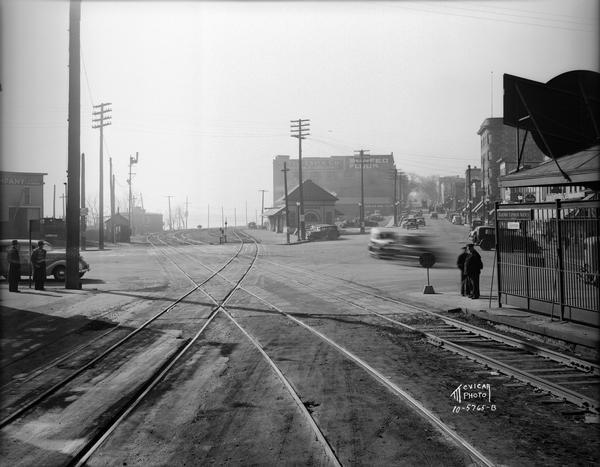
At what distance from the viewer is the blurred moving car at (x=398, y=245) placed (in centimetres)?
3017

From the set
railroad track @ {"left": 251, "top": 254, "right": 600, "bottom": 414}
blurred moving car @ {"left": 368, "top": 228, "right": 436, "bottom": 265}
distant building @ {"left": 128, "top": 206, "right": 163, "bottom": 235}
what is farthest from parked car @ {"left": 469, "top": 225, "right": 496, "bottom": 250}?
distant building @ {"left": 128, "top": 206, "right": 163, "bottom": 235}

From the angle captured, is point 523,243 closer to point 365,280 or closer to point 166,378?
point 166,378

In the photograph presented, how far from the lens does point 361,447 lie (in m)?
5.18

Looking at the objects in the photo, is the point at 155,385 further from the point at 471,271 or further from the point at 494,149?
the point at 494,149

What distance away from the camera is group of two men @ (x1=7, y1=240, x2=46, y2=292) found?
58.0ft

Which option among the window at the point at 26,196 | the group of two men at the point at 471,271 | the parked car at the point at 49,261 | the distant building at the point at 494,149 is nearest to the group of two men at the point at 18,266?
the parked car at the point at 49,261

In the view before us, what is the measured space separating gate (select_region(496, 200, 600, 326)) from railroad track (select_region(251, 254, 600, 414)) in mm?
1713

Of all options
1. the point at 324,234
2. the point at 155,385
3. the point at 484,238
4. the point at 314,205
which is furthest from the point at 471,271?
the point at 314,205

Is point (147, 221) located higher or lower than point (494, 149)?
lower

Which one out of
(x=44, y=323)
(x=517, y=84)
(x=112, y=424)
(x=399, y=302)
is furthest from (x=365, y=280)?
(x=112, y=424)

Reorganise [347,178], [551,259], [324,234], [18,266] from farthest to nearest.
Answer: [347,178], [324,234], [18,266], [551,259]

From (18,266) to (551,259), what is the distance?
15.8 meters

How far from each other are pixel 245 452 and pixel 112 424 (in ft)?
5.68

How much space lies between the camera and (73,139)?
18.7 meters
